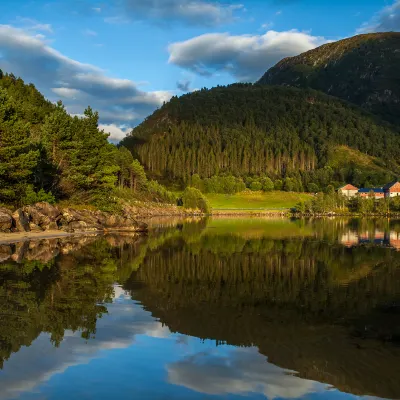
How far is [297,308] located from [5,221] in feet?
142

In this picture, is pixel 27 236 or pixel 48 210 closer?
pixel 27 236

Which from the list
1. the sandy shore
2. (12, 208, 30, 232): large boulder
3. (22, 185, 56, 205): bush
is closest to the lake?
the sandy shore

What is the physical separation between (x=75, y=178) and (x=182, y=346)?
63.1m

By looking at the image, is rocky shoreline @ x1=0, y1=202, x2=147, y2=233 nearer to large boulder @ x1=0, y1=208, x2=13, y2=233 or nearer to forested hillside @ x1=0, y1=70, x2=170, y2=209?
large boulder @ x1=0, y1=208, x2=13, y2=233

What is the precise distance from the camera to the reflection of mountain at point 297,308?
13.8 m

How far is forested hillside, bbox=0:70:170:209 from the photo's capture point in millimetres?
56594

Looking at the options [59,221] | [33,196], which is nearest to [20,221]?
[33,196]

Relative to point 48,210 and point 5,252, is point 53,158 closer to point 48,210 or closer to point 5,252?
point 48,210

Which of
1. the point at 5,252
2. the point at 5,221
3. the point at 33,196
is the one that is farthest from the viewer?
the point at 33,196

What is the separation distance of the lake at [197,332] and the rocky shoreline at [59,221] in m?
24.1

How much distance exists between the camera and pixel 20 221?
57062 millimetres

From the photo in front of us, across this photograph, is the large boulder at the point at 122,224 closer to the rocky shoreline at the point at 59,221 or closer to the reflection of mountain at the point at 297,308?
the rocky shoreline at the point at 59,221

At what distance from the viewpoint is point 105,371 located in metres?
13.1

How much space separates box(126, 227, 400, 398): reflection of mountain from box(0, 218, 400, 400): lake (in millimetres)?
58
